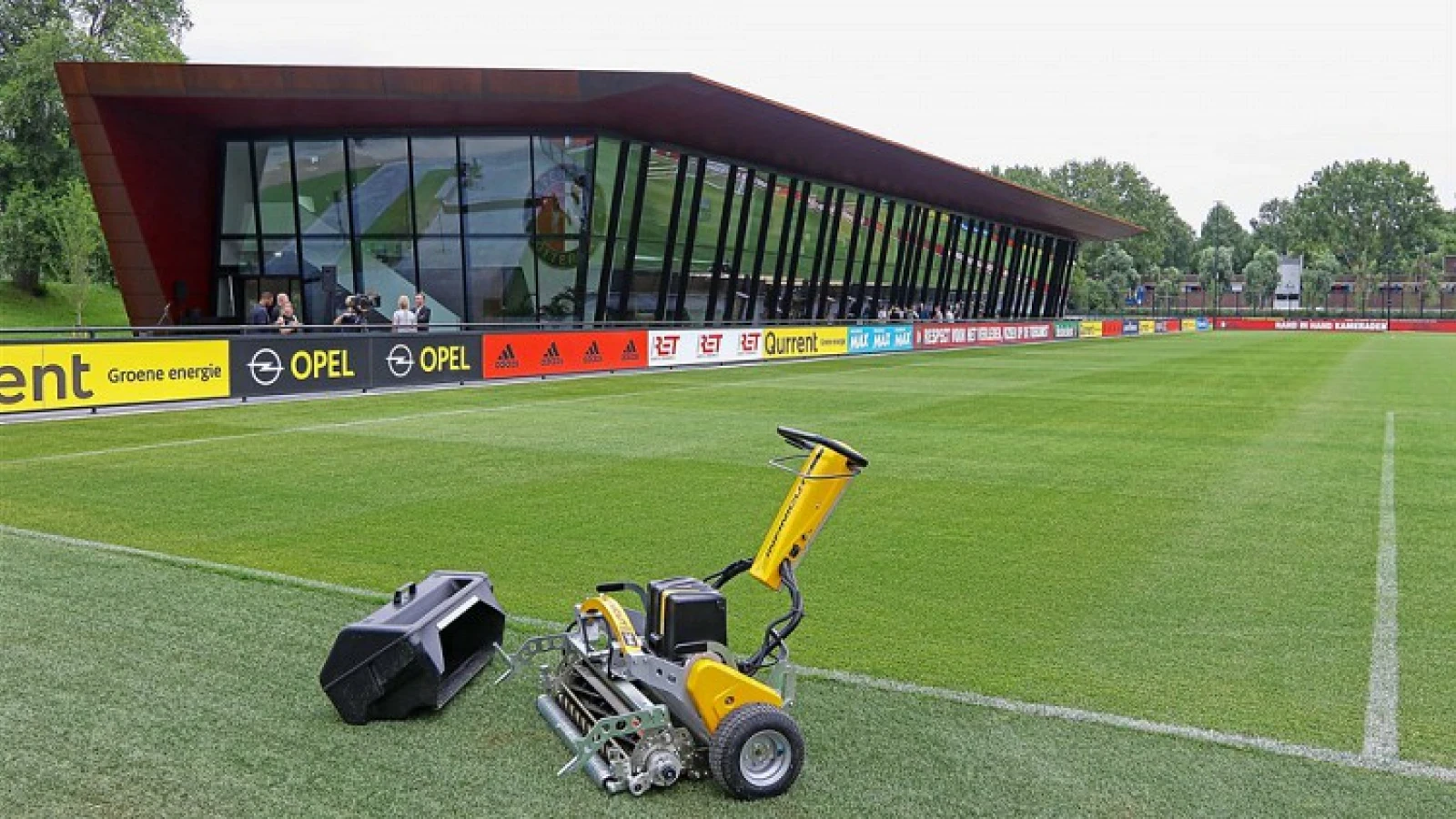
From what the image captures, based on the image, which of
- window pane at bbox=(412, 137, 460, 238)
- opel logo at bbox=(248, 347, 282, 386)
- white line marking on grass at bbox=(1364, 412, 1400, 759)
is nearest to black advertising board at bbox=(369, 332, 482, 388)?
opel logo at bbox=(248, 347, 282, 386)

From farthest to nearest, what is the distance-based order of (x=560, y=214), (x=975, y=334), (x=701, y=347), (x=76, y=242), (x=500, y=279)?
(x=975, y=334) → (x=76, y=242) → (x=701, y=347) → (x=500, y=279) → (x=560, y=214)

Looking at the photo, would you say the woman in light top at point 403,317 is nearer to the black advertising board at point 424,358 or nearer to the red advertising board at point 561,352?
the black advertising board at point 424,358

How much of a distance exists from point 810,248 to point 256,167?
2005 cm

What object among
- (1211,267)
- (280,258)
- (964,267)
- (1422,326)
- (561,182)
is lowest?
(280,258)

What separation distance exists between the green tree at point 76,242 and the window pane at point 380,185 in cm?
2233

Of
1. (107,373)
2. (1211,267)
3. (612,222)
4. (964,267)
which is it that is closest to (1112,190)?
(1211,267)

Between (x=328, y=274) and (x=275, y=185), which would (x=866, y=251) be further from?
(x=275, y=185)

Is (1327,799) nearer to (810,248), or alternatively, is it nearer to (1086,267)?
(810,248)

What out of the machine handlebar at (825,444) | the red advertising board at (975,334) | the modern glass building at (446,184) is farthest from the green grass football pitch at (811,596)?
the red advertising board at (975,334)

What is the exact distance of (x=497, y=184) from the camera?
29.9 meters

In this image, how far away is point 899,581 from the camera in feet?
23.5

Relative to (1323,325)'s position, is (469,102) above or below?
above

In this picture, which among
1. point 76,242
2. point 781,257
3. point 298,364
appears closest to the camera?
point 298,364

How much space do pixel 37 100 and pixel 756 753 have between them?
59.7 m
